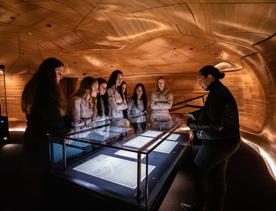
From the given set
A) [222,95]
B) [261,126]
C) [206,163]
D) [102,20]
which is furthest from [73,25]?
[261,126]

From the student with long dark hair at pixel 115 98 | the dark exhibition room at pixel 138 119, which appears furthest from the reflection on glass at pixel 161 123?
the student with long dark hair at pixel 115 98

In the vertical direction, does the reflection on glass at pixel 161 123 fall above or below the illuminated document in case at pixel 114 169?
above

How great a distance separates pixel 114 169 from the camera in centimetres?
205

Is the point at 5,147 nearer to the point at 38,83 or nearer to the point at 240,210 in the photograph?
the point at 38,83

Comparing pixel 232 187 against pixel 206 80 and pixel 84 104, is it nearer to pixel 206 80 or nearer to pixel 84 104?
pixel 206 80

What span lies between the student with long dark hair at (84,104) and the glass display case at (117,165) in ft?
1.66

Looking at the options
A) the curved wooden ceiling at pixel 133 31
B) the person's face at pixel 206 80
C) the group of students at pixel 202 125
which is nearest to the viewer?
the group of students at pixel 202 125

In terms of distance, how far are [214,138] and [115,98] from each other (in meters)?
2.62

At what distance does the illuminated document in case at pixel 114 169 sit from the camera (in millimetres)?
1855

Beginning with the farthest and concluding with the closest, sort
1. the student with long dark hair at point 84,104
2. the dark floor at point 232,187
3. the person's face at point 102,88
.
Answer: the person's face at point 102,88, the student with long dark hair at point 84,104, the dark floor at point 232,187

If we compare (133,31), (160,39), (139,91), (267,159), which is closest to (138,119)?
(139,91)

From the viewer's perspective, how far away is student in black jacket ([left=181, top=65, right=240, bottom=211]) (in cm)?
195

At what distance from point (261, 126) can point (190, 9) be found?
420cm

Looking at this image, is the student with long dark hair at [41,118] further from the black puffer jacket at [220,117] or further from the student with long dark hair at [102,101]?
the black puffer jacket at [220,117]
